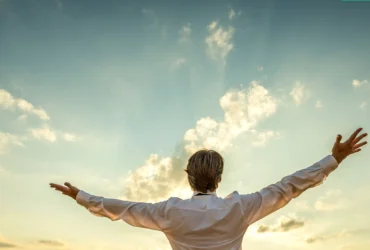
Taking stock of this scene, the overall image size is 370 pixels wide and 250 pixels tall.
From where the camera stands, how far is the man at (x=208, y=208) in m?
5.20

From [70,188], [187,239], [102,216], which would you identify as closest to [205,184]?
[187,239]

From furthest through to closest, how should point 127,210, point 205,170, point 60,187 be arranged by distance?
point 60,187
point 127,210
point 205,170

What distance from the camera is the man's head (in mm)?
5457

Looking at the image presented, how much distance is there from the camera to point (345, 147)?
245 inches

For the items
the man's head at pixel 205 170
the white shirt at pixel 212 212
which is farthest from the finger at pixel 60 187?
the man's head at pixel 205 170

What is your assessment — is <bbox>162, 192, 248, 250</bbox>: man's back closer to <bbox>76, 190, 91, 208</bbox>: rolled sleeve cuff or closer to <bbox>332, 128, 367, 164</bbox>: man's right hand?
<bbox>76, 190, 91, 208</bbox>: rolled sleeve cuff

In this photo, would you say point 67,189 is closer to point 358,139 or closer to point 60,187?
point 60,187

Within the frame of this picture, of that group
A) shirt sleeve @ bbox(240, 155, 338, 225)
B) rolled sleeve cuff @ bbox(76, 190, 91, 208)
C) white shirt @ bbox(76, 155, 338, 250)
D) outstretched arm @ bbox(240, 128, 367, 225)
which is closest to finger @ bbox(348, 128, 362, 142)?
outstretched arm @ bbox(240, 128, 367, 225)

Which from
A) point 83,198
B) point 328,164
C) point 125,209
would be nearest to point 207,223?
Result: point 125,209

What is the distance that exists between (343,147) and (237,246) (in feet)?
7.77

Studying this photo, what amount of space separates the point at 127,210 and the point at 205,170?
1271 mm

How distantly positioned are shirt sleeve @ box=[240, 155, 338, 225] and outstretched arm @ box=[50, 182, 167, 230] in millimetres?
1166

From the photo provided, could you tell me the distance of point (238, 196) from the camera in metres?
5.35

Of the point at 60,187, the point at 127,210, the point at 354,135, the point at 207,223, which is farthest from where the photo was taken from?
the point at 60,187
